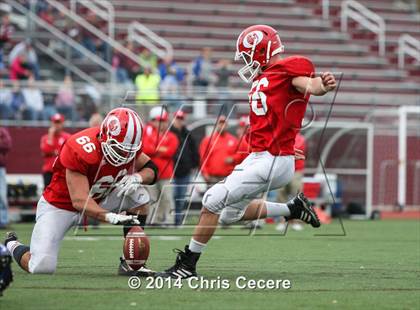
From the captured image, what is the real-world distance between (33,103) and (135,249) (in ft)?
33.4

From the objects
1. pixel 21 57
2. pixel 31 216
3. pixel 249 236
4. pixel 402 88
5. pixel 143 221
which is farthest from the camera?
pixel 402 88

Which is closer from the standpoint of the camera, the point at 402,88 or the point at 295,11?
the point at 402,88

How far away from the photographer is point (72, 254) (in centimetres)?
1025

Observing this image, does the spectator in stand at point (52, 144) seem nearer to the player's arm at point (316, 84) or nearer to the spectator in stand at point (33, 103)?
the spectator in stand at point (33, 103)

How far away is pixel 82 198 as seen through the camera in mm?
7723

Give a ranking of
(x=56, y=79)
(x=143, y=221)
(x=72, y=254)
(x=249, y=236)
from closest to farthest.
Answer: (x=143, y=221) < (x=72, y=254) < (x=249, y=236) < (x=56, y=79)

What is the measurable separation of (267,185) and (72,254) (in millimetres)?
3096

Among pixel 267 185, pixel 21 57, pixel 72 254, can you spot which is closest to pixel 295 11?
pixel 21 57

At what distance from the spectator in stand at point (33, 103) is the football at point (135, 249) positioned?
10.0 meters

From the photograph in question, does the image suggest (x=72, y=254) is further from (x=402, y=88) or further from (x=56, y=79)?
(x=402, y=88)

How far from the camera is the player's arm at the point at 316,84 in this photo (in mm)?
7191

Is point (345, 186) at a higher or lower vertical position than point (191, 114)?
lower

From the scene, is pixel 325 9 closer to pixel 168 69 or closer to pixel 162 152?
pixel 168 69

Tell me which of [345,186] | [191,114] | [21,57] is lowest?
[345,186]
